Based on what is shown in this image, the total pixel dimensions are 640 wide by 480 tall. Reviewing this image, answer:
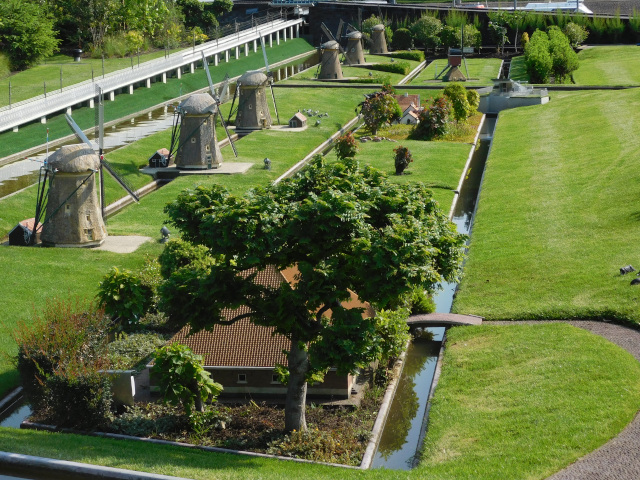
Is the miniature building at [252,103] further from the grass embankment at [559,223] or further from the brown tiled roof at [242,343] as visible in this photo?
the brown tiled roof at [242,343]

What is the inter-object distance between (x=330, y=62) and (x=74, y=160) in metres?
47.7

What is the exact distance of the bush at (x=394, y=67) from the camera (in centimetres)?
8269

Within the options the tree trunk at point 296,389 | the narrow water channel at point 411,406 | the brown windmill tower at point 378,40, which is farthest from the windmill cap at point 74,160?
the brown windmill tower at point 378,40

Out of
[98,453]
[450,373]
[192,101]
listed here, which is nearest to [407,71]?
[192,101]

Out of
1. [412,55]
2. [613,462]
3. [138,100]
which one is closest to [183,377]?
[613,462]

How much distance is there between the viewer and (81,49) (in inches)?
2963

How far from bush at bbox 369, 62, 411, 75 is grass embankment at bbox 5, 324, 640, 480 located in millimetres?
61632

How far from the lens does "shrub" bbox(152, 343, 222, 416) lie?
2006cm

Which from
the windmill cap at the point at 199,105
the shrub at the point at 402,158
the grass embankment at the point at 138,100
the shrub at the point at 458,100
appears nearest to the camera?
the shrub at the point at 402,158

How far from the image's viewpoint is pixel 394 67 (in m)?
83.2

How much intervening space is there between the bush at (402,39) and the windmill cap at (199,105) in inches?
2199

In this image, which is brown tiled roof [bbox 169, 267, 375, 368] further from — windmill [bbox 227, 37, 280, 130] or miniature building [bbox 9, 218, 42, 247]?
windmill [bbox 227, 37, 280, 130]

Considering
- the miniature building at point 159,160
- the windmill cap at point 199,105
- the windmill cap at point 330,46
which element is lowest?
the miniature building at point 159,160

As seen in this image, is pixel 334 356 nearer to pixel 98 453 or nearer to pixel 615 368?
pixel 98 453
